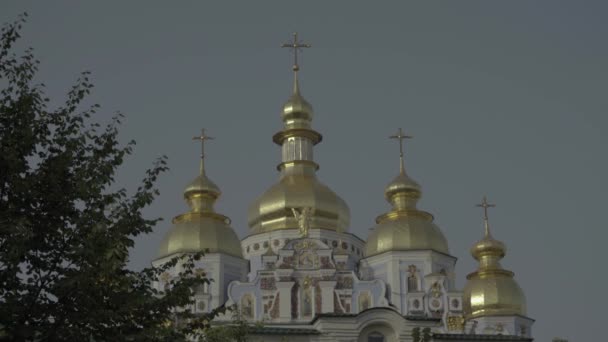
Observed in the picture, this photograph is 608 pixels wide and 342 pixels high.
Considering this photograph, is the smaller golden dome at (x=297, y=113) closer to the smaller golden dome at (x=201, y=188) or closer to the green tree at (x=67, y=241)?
the smaller golden dome at (x=201, y=188)

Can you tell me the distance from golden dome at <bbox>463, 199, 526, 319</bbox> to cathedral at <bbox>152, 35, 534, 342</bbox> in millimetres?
46

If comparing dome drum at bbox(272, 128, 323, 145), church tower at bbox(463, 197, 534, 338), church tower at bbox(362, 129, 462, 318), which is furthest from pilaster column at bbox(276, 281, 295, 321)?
dome drum at bbox(272, 128, 323, 145)

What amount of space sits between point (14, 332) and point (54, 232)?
1.48 metres

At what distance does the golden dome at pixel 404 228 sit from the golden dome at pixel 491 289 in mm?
2565

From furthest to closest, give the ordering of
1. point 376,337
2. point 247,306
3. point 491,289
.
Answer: point 491,289
point 247,306
point 376,337

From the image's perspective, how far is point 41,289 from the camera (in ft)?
52.0

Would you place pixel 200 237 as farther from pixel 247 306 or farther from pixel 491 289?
pixel 491 289

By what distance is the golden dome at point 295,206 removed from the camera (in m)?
55.8

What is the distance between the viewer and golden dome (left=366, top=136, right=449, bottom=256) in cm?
5331

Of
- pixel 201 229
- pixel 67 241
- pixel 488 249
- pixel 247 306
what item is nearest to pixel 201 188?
pixel 201 229

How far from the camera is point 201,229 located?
5353 centimetres

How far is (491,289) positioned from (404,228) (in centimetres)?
492

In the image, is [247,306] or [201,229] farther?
[201,229]

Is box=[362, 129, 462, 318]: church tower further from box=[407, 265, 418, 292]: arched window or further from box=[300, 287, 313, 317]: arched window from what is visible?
box=[300, 287, 313, 317]: arched window
